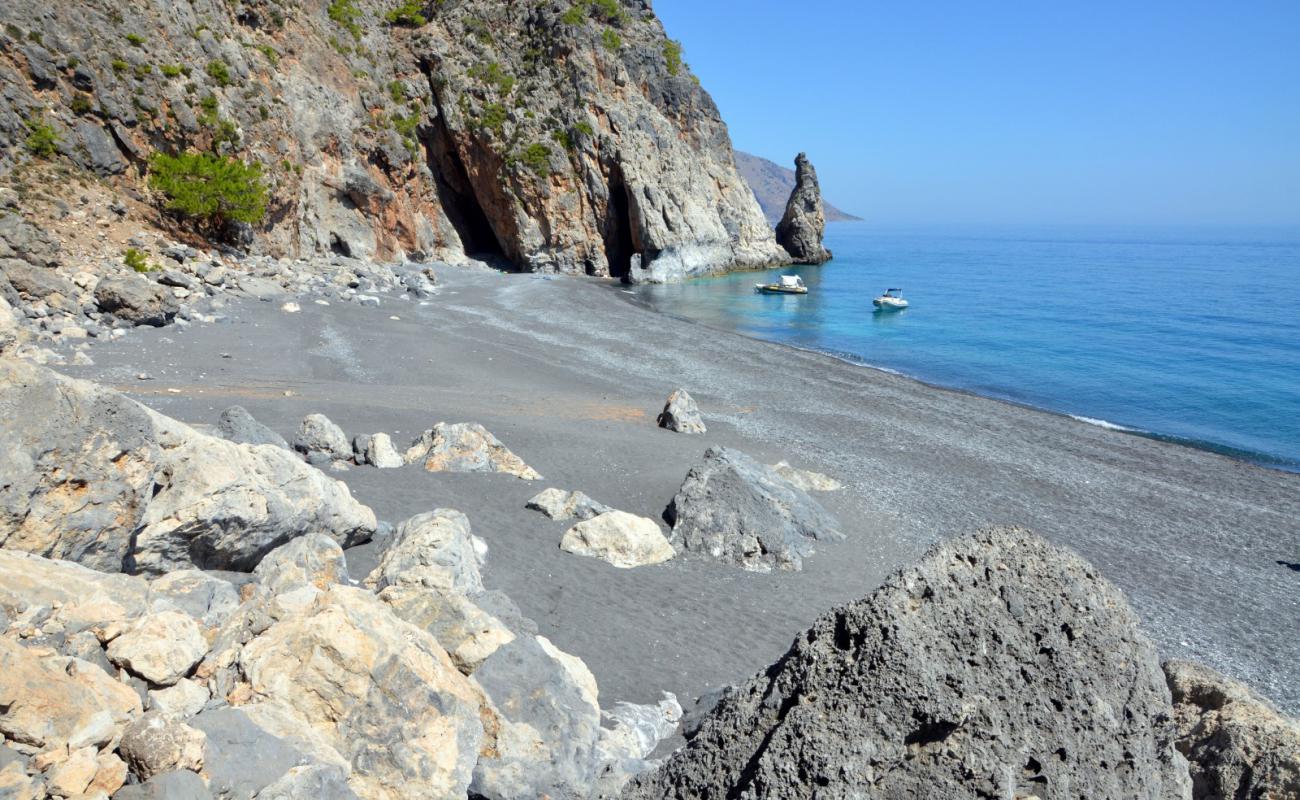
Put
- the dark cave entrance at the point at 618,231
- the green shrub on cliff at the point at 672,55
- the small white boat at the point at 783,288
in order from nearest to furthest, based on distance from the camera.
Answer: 1. the small white boat at the point at 783,288
2. the dark cave entrance at the point at 618,231
3. the green shrub on cliff at the point at 672,55

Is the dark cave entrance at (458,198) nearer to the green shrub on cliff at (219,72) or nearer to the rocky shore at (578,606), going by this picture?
the green shrub on cliff at (219,72)

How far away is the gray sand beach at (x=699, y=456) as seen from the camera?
10.9 metres

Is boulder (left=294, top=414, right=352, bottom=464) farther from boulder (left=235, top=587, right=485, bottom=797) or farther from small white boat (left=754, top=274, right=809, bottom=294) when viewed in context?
small white boat (left=754, top=274, right=809, bottom=294)

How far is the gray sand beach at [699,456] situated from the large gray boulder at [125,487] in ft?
6.03

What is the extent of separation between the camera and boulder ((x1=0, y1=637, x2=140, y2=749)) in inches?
156

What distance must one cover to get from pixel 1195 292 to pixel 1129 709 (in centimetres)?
7384

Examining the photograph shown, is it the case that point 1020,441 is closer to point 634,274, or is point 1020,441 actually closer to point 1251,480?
point 1251,480

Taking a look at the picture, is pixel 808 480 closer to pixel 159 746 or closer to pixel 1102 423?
pixel 159 746

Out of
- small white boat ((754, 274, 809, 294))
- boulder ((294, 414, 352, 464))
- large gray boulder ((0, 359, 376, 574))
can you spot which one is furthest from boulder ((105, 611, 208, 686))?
small white boat ((754, 274, 809, 294))

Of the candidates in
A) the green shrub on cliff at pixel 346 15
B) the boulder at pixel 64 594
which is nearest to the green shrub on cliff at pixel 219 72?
the green shrub on cliff at pixel 346 15

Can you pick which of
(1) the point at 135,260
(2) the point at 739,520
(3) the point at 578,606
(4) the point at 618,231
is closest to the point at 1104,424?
(2) the point at 739,520

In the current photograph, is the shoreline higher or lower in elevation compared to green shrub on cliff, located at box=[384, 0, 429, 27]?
lower

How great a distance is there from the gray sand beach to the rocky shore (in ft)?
0.33

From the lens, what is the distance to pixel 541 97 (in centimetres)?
5856
